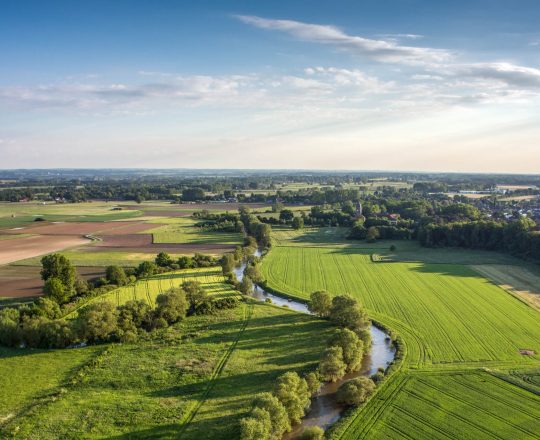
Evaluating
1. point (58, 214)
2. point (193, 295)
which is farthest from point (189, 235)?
point (58, 214)

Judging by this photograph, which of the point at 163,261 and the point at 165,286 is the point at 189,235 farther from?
the point at 165,286

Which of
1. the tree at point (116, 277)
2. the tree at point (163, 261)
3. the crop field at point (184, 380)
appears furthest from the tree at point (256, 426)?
the tree at point (163, 261)

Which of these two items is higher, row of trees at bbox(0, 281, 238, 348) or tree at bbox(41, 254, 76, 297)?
tree at bbox(41, 254, 76, 297)

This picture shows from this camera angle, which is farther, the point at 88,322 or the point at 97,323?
the point at 97,323

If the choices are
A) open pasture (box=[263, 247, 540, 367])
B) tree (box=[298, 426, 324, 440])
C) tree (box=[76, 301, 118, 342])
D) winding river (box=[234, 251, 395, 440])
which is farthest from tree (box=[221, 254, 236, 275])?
tree (box=[298, 426, 324, 440])

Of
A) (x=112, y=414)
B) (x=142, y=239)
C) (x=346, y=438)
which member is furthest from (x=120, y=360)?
(x=142, y=239)

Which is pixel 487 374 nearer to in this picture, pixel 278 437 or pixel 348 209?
pixel 278 437

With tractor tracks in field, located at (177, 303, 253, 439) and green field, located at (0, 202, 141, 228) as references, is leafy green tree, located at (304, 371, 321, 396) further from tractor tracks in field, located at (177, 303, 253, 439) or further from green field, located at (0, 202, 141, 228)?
green field, located at (0, 202, 141, 228)
